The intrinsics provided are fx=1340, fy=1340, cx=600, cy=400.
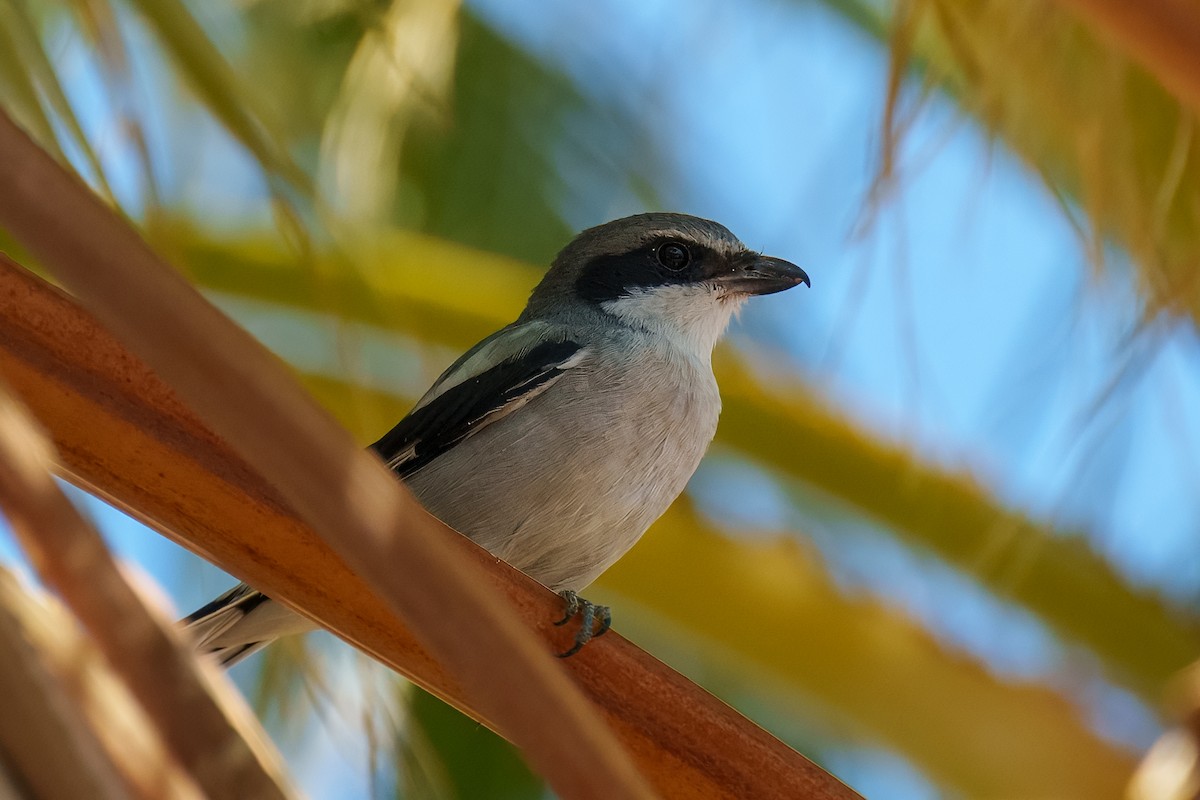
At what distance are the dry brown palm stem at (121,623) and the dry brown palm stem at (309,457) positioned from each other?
0.24m

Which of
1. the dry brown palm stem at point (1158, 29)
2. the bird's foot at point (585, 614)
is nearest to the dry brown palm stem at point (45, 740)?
the dry brown palm stem at point (1158, 29)

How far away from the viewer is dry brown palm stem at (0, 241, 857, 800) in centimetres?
139

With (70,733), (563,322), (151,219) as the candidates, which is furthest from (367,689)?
(563,322)

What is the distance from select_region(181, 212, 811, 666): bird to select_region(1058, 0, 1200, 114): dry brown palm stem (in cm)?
185

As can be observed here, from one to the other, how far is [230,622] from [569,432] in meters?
0.95

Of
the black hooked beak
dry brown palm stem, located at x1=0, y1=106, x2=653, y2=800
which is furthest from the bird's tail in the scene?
dry brown palm stem, located at x1=0, y1=106, x2=653, y2=800

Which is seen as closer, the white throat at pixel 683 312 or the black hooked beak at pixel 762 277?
the white throat at pixel 683 312

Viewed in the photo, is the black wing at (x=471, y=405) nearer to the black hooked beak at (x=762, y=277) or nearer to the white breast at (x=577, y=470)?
the white breast at (x=577, y=470)

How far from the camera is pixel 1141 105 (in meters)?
3.37

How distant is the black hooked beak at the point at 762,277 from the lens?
419 cm

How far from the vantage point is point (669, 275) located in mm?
4270

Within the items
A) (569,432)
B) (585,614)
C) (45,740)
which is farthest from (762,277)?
(45,740)

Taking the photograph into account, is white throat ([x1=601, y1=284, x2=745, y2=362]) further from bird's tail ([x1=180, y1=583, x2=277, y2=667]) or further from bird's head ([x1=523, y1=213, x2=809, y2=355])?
bird's tail ([x1=180, y1=583, x2=277, y2=667])

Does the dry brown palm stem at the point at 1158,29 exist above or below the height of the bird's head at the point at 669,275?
below
